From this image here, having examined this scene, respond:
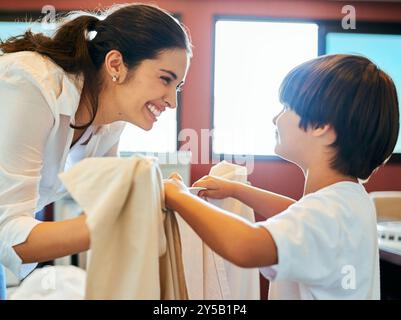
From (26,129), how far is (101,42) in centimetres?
30

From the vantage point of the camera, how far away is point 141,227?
1.57ft

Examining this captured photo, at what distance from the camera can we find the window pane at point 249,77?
268 cm

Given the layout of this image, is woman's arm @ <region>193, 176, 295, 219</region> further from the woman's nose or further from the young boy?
the woman's nose

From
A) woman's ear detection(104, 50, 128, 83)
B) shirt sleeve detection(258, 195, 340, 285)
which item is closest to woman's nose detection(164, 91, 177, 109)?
woman's ear detection(104, 50, 128, 83)

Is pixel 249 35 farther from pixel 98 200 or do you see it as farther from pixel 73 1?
pixel 98 200

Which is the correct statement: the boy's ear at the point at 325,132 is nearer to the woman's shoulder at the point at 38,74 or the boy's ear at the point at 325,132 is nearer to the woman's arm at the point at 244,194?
the woman's arm at the point at 244,194

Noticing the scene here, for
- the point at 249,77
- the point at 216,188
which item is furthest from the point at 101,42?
the point at 249,77

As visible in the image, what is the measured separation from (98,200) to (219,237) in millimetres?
180

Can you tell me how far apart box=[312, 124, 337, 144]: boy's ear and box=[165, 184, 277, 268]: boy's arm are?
26 centimetres

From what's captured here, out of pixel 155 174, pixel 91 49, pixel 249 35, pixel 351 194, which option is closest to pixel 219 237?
pixel 155 174

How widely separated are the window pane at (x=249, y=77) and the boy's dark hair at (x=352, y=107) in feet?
6.28

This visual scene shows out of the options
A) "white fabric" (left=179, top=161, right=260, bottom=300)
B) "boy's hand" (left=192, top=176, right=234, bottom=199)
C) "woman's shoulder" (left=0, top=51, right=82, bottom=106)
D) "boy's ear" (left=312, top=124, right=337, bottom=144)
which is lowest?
"white fabric" (left=179, top=161, right=260, bottom=300)

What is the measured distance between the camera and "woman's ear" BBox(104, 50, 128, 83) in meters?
0.93

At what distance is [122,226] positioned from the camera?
0.49 m
